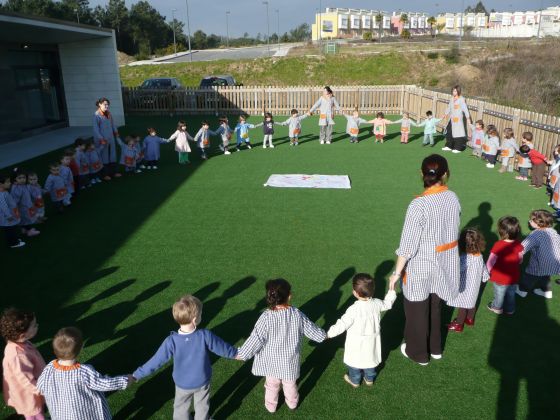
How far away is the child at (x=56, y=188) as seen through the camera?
8.55 meters

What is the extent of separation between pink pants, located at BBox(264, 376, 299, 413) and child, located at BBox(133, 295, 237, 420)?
0.51m

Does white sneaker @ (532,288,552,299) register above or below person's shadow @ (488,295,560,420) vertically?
above

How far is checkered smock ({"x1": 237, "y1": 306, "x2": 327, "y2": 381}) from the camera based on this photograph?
3510mm

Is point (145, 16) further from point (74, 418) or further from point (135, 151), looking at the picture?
point (74, 418)

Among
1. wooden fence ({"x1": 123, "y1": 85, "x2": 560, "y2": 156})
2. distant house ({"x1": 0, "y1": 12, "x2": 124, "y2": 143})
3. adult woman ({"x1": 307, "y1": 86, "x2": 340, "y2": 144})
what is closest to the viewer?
adult woman ({"x1": 307, "y1": 86, "x2": 340, "y2": 144})

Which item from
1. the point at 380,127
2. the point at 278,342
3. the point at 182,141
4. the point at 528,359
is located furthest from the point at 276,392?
the point at 380,127

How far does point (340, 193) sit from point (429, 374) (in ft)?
19.1

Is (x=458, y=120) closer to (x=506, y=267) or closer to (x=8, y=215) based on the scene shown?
(x=506, y=267)

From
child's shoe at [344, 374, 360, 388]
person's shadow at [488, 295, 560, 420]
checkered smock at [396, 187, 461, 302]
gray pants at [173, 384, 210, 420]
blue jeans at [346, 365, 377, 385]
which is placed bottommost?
person's shadow at [488, 295, 560, 420]

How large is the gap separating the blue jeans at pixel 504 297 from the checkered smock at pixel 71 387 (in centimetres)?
405

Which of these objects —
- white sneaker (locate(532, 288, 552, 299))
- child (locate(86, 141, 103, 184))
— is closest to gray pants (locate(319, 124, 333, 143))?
child (locate(86, 141, 103, 184))

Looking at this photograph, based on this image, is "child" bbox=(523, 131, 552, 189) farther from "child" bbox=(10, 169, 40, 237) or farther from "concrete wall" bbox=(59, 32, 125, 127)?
"concrete wall" bbox=(59, 32, 125, 127)

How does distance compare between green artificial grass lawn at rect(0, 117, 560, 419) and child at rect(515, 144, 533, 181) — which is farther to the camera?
child at rect(515, 144, 533, 181)

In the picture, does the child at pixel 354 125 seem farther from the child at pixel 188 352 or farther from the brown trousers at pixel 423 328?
the child at pixel 188 352
